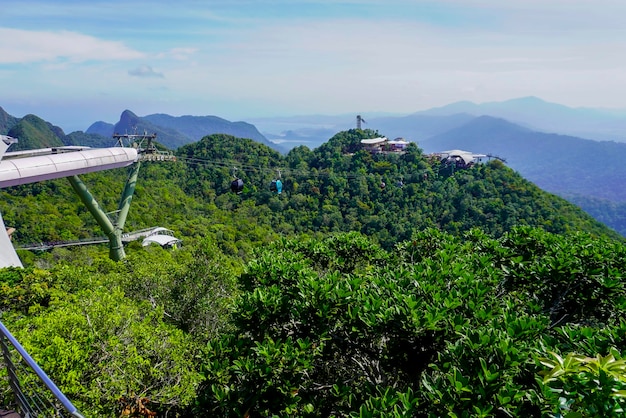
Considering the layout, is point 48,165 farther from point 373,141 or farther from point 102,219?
point 373,141

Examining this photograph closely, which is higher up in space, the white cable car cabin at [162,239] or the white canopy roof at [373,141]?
the white canopy roof at [373,141]

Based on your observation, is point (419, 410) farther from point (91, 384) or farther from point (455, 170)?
point (455, 170)

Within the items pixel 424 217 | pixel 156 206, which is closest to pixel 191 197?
pixel 156 206

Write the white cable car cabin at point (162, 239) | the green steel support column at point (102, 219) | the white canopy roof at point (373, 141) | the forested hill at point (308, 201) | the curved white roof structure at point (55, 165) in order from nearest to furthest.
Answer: the curved white roof structure at point (55, 165) < the green steel support column at point (102, 219) < the white cable car cabin at point (162, 239) < the forested hill at point (308, 201) < the white canopy roof at point (373, 141)

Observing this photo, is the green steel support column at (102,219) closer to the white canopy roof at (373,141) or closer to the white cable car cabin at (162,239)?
the white cable car cabin at (162,239)

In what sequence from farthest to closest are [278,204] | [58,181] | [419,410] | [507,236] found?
1. [278,204]
2. [58,181]
3. [507,236]
4. [419,410]

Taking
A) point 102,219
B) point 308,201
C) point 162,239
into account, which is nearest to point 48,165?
point 102,219

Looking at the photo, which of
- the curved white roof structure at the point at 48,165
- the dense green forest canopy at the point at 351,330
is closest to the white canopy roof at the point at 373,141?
the curved white roof structure at the point at 48,165
